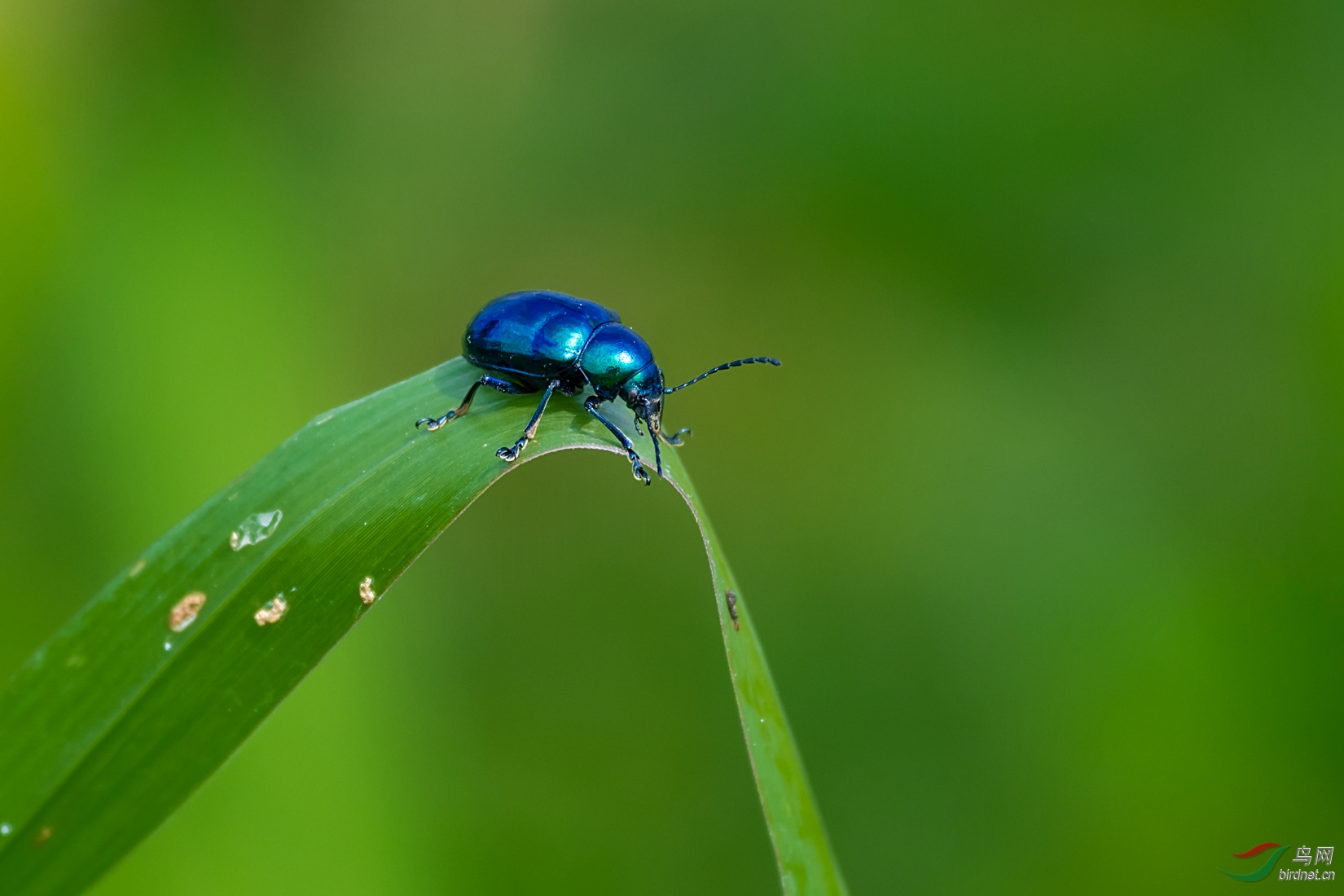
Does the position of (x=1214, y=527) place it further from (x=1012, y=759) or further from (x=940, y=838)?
(x=940, y=838)

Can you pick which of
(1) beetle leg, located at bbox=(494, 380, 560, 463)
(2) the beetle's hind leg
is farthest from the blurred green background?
(1) beetle leg, located at bbox=(494, 380, 560, 463)

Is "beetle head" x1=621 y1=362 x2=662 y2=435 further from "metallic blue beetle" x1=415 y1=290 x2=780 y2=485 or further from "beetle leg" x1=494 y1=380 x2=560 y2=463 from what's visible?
"beetle leg" x1=494 y1=380 x2=560 y2=463

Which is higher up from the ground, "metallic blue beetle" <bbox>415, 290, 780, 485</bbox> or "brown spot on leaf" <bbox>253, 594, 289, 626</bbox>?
"metallic blue beetle" <bbox>415, 290, 780, 485</bbox>

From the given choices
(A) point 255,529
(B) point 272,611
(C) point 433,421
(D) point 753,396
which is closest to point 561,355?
(C) point 433,421

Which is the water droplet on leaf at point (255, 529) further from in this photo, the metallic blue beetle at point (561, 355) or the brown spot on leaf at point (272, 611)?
the metallic blue beetle at point (561, 355)

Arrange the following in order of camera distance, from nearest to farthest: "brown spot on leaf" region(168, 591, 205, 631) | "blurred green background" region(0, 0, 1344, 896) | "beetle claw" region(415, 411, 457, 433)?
"brown spot on leaf" region(168, 591, 205, 631), "beetle claw" region(415, 411, 457, 433), "blurred green background" region(0, 0, 1344, 896)

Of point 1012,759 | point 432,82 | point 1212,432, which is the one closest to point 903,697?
point 1012,759
